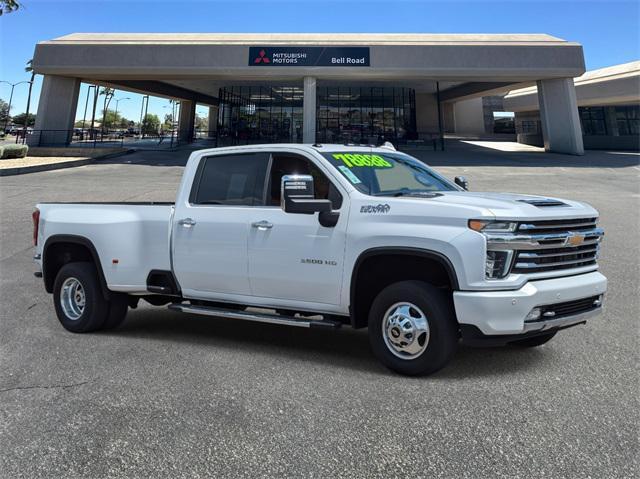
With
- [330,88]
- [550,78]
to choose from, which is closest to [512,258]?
[550,78]

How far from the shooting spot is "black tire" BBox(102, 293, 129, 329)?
5.57m

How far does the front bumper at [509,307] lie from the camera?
Answer: 3.73 meters

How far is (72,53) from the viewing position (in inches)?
1282

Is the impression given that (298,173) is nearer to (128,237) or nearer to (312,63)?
(128,237)

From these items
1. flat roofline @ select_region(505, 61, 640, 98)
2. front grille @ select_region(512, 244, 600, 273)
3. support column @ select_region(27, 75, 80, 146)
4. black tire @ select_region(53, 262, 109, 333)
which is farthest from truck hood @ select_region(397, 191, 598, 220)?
flat roofline @ select_region(505, 61, 640, 98)

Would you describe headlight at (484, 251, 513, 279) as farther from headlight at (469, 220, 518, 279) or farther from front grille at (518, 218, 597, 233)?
front grille at (518, 218, 597, 233)

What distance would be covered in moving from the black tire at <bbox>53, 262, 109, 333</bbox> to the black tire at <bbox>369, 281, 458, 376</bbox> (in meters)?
3.09

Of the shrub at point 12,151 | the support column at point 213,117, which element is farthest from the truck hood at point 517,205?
the support column at point 213,117

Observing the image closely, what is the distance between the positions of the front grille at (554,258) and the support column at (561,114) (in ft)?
108

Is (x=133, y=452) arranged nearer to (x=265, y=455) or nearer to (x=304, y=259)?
(x=265, y=455)

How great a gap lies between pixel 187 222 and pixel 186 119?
4934cm

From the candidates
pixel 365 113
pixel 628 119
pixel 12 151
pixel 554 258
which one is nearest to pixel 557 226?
pixel 554 258

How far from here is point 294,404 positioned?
3.69 metres

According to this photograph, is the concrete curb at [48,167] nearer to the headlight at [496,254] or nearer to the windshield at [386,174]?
the windshield at [386,174]
